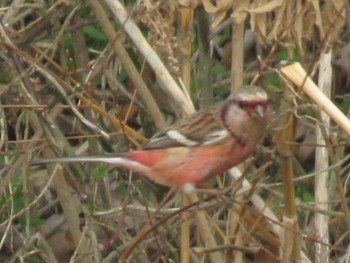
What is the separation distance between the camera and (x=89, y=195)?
5309mm

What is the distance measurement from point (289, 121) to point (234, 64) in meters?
0.84

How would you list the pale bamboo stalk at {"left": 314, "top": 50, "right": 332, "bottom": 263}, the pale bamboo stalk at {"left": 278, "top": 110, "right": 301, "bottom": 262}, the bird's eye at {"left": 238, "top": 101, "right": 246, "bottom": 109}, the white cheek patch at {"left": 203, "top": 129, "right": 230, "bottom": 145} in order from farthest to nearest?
the pale bamboo stalk at {"left": 314, "top": 50, "right": 332, "bottom": 263} < the white cheek patch at {"left": 203, "top": 129, "right": 230, "bottom": 145} < the bird's eye at {"left": 238, "top": 101, "right": 246, "bottom": 109} < the pale bamboo stalk at {"left": 278, "top": 110, "right": 301, "bottom": 262}

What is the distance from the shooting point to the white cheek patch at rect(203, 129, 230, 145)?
4281 mm

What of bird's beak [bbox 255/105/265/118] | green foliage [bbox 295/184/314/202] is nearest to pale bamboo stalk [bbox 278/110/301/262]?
bird's beak [bbox 255/105/265/118]

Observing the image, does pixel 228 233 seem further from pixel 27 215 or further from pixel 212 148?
pixel 27 215

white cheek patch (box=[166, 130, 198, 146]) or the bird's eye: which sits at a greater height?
the bird's eye

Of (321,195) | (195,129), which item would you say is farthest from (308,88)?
(321,195)

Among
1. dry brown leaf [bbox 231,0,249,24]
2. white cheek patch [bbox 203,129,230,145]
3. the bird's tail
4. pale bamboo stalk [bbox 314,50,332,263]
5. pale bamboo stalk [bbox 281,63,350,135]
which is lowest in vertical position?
pale bamboo stalk [bbox 314,50,332,263]

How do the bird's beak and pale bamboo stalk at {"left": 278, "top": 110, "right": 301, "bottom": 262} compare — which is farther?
the bird's beak

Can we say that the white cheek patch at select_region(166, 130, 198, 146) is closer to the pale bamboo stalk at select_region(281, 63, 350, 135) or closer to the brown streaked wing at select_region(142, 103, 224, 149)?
the brown streaked wing at select_region(142, 103, 224, 149)

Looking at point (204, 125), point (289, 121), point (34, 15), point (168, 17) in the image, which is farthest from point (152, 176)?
point (34, 15)

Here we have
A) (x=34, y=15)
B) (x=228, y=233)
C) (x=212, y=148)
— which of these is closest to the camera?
(x=212, y=148)

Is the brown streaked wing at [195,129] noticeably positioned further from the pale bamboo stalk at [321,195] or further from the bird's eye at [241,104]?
the pale bamboo stalk at [321,195]

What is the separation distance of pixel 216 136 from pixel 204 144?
6 cm
